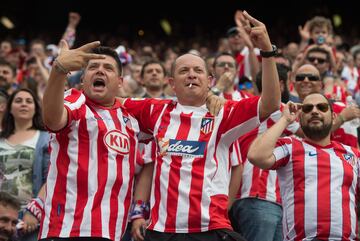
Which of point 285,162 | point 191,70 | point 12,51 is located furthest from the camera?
point 12,51

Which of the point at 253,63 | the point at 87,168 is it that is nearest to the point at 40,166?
the point at 87,168

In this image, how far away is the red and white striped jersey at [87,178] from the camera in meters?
4.99

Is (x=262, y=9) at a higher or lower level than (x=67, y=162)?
higher

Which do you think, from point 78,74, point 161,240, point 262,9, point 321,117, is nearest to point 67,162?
point 161,240

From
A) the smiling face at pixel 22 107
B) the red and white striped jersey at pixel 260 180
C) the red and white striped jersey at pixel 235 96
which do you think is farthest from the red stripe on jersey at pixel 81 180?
the red and white striped jersey at pixel 235 96

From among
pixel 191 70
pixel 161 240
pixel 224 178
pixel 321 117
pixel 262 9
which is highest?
pixel 262 9

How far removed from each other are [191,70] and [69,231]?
4.71 feet

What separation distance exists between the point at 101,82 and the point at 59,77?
0.57 metres

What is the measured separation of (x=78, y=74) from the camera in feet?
31.2

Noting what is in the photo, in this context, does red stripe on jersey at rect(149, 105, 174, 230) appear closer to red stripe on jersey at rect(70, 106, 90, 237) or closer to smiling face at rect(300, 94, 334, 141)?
red stripe on jersey at rect(70, 106, 90, 237)

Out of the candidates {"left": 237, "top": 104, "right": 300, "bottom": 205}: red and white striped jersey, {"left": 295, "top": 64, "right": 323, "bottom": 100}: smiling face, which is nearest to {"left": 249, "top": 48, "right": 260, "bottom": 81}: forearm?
{"left": 295, "top": 64, "right": 323, "bottom": 100}: smiling face

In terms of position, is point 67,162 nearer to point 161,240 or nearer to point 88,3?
point 161,240

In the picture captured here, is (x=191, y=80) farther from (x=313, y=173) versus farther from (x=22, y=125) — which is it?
(x=22, y=125)

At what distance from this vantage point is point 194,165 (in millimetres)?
5082
